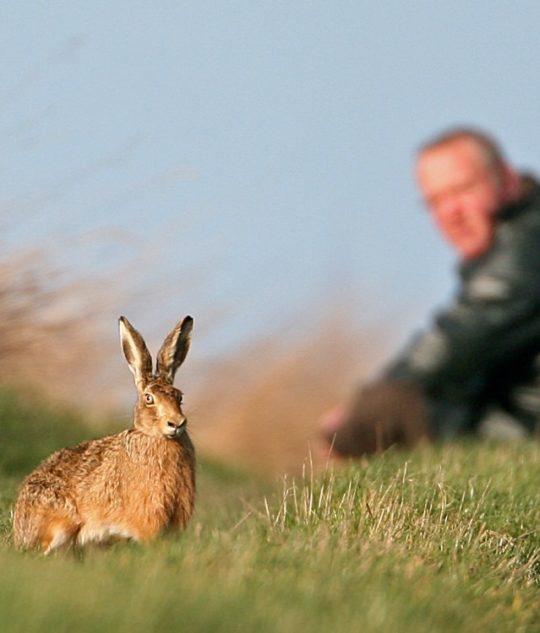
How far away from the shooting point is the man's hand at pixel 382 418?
1152 centimetres

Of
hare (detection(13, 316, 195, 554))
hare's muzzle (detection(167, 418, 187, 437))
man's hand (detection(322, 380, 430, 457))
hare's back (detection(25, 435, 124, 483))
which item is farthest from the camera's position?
man's hand (detection(322, 380, 430, 457))

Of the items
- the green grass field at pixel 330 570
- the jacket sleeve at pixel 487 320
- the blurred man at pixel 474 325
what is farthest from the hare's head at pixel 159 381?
the jacket sleeve at pixel 487 320

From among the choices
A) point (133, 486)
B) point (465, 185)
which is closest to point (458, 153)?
point (465, 185)

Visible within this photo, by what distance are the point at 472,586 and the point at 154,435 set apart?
4.05ft

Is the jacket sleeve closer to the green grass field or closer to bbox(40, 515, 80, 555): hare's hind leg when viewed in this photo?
the green grass field

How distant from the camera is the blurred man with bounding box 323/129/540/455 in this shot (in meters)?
11.9

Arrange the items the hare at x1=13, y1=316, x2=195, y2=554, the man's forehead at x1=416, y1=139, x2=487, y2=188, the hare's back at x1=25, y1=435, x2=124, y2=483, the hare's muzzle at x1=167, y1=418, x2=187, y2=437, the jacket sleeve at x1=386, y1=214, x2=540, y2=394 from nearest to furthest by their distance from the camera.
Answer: the hare's muzzle at x1=167, y1=418, x2=187, y2=437 < the hare at x1=13, y1=316, x2=195, y2=554 < the hare's back at x1=25, y1=435, x2=124, y2=483 < the jacket sleeve at x1=386, y1=214, x2=540, y2=394 < the man's forehead at x1=416, y1=139, x2=487, y2=188

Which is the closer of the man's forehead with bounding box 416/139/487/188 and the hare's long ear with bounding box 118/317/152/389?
the hare's long ear with bounding box 118/317/152/389

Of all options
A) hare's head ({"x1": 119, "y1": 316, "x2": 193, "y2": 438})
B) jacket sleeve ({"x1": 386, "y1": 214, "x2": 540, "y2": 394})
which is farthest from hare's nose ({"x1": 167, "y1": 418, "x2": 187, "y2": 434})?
jacket sleeve ({"x1": 386, "y1": 214, "x2": 540, "y2": 394})

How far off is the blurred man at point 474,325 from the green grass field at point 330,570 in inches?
181

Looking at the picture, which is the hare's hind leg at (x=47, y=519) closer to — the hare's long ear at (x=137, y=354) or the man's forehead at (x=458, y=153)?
the hare's long ear at (x=137, y=354)

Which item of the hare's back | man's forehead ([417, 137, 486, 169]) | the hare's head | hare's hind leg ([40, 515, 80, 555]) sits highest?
man's forehead ([417, 137, 486, 169])

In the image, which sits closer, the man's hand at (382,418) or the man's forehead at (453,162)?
the man's hand at (382,418)

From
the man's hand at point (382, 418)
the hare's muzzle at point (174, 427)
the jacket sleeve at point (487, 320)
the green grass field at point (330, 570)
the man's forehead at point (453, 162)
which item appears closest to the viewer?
the green grass field at point (330, 570)
